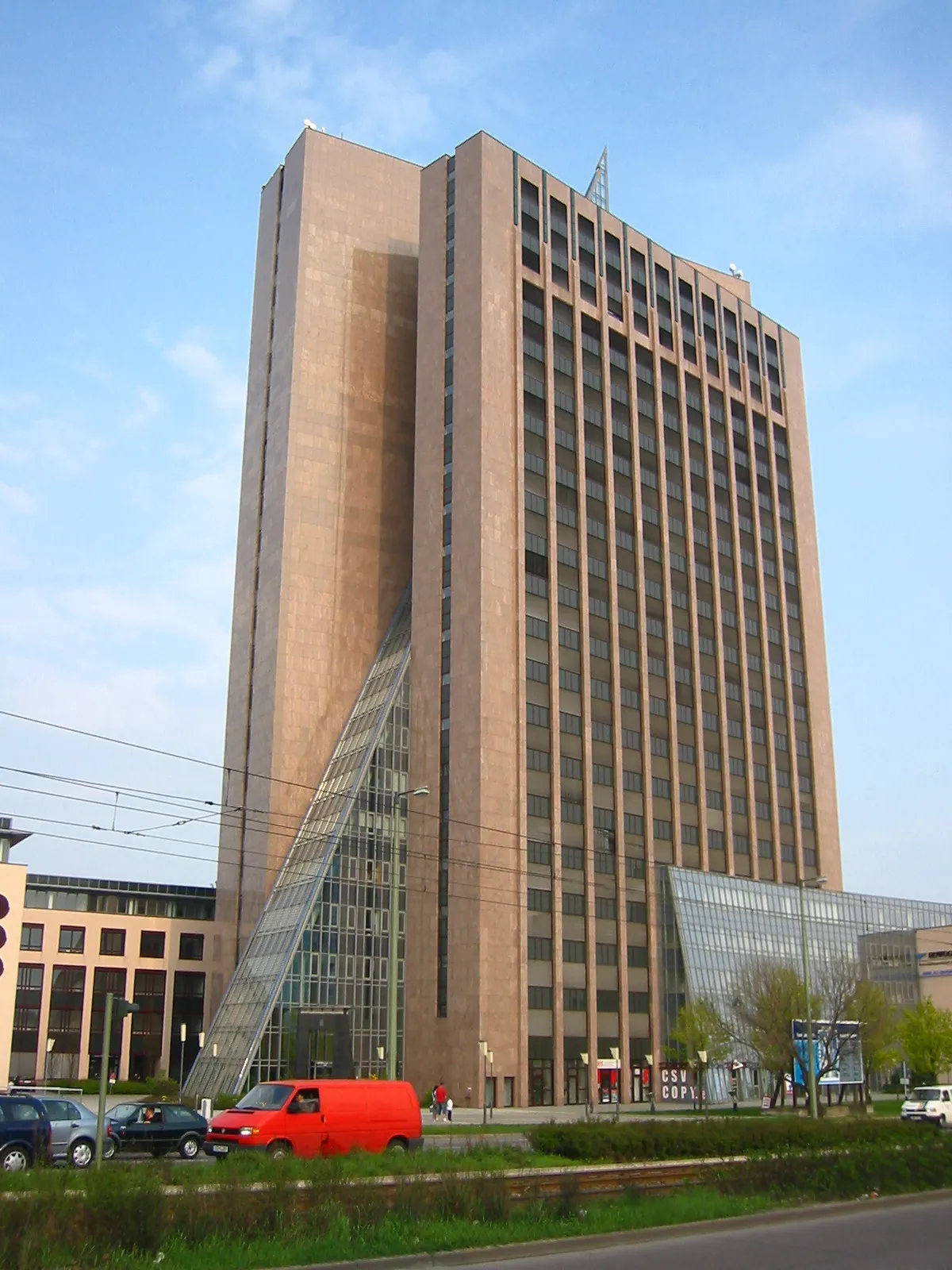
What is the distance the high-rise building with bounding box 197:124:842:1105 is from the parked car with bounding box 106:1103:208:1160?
101ft

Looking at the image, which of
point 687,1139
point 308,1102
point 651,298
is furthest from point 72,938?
point 687,1139

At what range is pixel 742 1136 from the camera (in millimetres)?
30312

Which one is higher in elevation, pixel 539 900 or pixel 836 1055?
pixel 539 900

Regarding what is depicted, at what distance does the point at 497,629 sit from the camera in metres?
78.4

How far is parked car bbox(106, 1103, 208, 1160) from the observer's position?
119ft

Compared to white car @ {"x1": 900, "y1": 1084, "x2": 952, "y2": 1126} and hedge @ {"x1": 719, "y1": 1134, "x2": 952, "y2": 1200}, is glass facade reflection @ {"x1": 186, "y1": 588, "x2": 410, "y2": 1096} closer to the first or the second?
white car @ {"x1": 900, "y1": 1084, "x2": 952, "y2": 1126}

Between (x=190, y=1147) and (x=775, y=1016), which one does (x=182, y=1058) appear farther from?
(x=190, y=1147)

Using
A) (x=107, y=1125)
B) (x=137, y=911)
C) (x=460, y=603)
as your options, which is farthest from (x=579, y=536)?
(x=107, y=1125)

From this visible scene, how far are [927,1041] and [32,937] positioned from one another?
64.8 metres

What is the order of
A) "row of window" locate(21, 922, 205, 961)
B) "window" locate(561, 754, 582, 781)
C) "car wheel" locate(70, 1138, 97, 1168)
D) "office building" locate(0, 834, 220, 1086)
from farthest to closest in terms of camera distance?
1. "row of window" locate(21, 922, 205, 961)
2. "office building" locate(0, 834, 220, 1086)
3. "window" locate(561, 754, 582, 781)
4. "car wheel" locate(70, 1138, 97, 1168)

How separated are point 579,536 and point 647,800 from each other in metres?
18.7

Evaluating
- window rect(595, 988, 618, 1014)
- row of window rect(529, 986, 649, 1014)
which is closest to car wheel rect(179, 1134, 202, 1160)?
row of window rect(529, 986, 649, 1014)

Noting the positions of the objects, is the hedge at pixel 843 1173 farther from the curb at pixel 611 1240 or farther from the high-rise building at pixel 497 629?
the high-rise building at pixel 497 629

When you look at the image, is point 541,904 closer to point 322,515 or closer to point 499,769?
point 499,769
